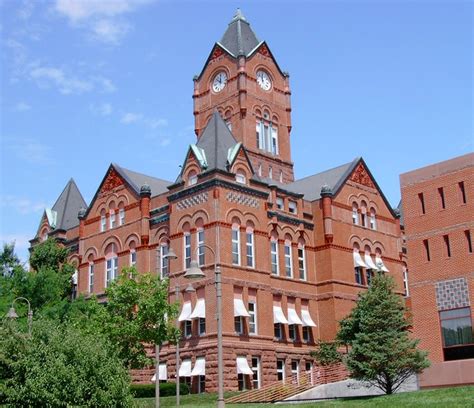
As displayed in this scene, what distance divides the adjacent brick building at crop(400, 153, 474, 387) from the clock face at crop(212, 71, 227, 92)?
31.0 meters

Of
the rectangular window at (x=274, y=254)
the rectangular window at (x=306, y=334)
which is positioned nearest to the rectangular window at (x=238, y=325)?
the rectangular window at (x=274, y=254)

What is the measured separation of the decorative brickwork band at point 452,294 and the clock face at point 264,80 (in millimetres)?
33889

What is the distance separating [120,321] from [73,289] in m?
26.7

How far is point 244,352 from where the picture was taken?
1882 inches

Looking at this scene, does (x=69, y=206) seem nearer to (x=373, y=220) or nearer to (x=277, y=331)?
(x=277, y=331)

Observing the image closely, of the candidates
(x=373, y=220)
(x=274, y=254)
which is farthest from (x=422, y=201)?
(x=373, y=220)

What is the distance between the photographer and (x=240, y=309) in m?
48.2

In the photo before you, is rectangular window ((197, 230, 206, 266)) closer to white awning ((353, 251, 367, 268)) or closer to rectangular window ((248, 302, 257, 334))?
rectangular window ((248, 302, 257, 334))

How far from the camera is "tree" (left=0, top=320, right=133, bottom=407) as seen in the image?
1006 inches

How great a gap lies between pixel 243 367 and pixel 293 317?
7.44m

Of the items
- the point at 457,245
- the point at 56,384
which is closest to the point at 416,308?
the point at 457,245

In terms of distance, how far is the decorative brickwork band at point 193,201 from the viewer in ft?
164

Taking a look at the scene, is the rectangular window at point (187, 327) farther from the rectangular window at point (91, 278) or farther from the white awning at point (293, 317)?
the rectangular window at point (91, 278)

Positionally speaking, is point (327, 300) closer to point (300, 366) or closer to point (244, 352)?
point (300, 366)
